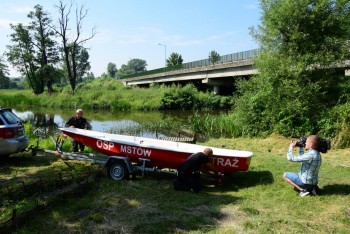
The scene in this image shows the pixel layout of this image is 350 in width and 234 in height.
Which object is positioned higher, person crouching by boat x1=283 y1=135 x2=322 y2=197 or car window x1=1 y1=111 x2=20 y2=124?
car window x1=1 y1=111 x2=20 y2=124

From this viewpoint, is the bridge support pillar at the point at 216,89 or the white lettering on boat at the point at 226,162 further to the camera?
the bridge support pillar at the point at 216,89

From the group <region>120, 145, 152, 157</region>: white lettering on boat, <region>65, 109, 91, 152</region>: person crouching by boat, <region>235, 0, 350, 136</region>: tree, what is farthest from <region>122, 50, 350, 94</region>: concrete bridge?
<region>120, 145, 152, 157</region>: white lettering on boat

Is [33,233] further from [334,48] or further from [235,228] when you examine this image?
[334,48]

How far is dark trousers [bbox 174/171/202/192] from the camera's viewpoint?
8016mm

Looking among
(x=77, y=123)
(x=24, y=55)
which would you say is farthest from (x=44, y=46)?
(x=77, y=123)

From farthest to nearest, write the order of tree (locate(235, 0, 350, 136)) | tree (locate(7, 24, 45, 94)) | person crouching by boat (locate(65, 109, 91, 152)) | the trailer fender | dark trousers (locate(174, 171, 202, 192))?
tree (locate(7, 24, 45, 94))
tree (locate(235, 0, 350, 136))
person crouching by boat (locate(65, 109, 91, 152))
the trailer fender
dark trousers (locate(174, 171, 202, 192))

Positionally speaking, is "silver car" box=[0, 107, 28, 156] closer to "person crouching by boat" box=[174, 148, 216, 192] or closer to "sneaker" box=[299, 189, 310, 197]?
"person crouching by boat" box=[174, 148, 216, 192]

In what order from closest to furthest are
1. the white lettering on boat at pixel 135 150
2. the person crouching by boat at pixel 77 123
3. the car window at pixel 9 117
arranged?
the white lettering on boat at pixel 135 150, the car window at pixel 9 117, the person crouching by boat at pixel 77 123

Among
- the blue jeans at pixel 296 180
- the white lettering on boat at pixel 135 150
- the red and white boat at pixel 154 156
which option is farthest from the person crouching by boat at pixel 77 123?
the blue jeans at pixel 296 180

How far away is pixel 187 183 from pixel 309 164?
2.60 metres

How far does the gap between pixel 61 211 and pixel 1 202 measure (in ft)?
4.27

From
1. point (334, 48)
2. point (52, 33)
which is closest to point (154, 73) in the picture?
point (52, 33)

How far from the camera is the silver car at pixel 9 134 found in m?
10.1

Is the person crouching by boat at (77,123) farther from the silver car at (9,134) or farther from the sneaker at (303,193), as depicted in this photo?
the sneaker at (303,193)
